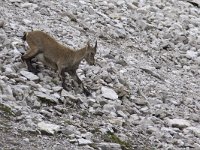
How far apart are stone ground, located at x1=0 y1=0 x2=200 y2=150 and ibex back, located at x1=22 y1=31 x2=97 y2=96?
18cm

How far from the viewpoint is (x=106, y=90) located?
1129cm

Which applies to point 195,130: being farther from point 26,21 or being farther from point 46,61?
point 26,21

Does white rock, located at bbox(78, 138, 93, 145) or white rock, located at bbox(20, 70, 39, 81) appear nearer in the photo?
white rock, located at bbox(78, 138, 93, 145)

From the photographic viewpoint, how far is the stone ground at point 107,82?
9008mm

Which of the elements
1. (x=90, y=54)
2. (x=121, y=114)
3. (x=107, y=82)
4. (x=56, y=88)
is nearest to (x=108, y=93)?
(x=107, y=82)

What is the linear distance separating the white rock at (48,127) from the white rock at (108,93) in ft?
7.69

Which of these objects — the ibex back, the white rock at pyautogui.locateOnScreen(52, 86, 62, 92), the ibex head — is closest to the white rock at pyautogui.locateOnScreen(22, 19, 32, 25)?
the ibex back

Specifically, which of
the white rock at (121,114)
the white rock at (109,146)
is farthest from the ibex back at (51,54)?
the white rock at (109,146)

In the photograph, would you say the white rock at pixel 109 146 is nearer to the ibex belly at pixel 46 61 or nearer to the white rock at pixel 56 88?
the white rock at pixel 56 88

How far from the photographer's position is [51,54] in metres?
11.0

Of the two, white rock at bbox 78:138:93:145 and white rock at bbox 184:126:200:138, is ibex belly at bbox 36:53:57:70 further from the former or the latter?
white rock at bbox 184:126:200:138

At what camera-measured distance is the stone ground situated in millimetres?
9008

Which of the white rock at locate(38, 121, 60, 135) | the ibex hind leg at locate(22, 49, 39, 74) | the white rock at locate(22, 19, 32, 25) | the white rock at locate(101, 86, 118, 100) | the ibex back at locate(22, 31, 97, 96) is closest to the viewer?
the white rock at locate(38, 121, 60, 135)

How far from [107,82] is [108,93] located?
25.7 inches
